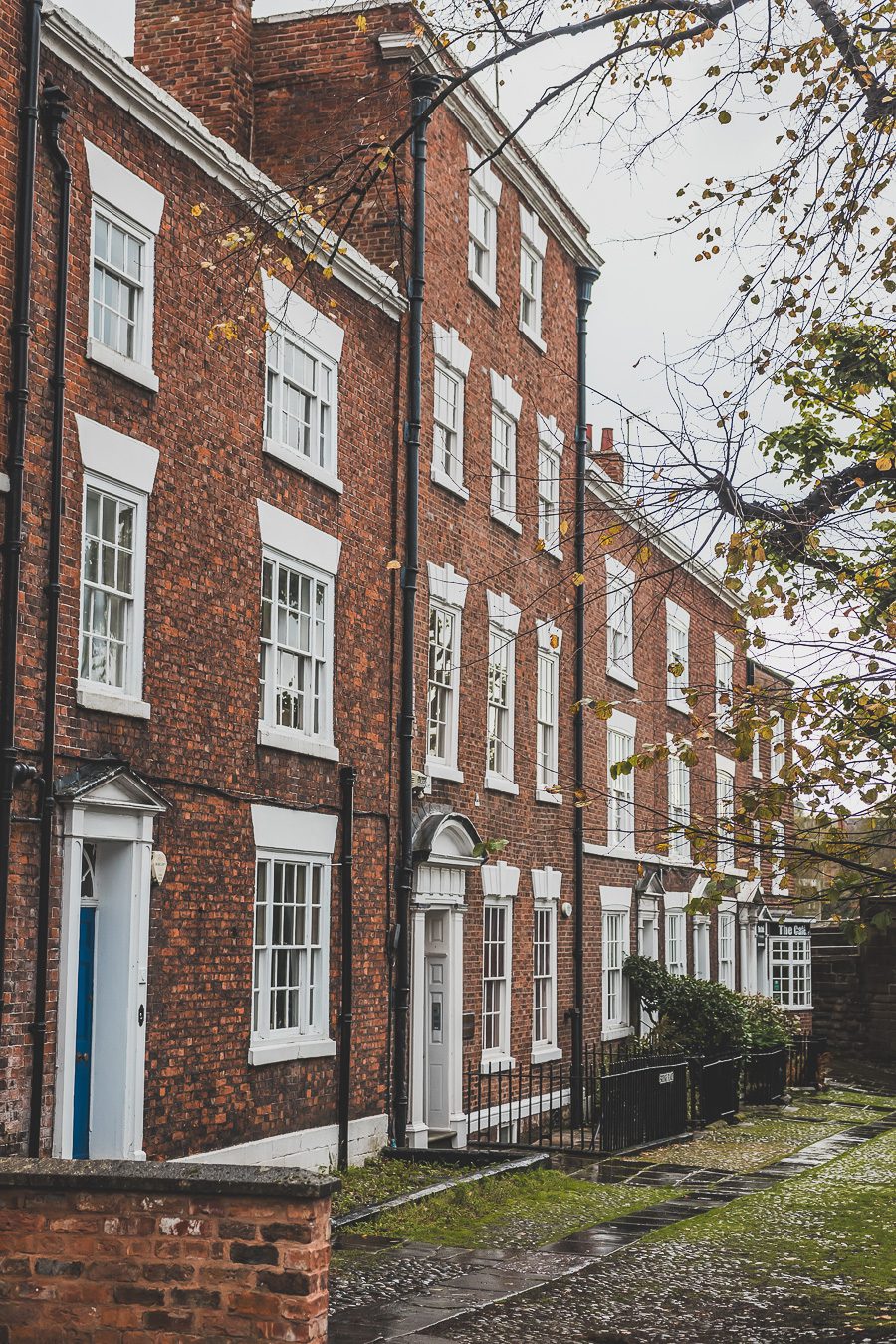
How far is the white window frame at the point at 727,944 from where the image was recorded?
112 ft

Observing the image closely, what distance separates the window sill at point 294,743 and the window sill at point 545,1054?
24.0ft

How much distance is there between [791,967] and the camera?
1502 inches

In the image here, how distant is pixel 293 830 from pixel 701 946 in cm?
1895

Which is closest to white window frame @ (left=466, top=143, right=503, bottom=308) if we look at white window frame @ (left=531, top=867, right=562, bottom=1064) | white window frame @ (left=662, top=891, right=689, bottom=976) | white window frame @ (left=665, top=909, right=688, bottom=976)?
white window frame @ (left=531, top=867, right=562, bottom=1064)

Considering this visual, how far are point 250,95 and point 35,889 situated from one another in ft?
37.3

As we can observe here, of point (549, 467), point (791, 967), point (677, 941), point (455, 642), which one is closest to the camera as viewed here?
point (455, 642)

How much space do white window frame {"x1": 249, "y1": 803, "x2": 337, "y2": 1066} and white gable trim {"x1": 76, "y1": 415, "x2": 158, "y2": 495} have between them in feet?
10.9

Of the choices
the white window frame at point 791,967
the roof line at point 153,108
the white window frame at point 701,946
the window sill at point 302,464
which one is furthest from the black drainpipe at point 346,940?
the white window frame at point 791,967

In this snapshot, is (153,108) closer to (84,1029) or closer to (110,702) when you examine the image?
(110,702)

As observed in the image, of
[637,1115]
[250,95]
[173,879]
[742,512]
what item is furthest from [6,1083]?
[250,95]

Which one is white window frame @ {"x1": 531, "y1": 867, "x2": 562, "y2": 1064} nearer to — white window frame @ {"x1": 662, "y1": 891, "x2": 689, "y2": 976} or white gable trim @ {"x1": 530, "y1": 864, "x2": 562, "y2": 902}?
white gable trim @ {"x1": 530, "y1": 864, "x2": 562, "y2": 902}

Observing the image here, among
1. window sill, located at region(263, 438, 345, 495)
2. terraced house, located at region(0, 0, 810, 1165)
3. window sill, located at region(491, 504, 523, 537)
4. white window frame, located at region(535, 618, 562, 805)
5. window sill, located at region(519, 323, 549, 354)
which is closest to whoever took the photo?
terraced house, located at region(0, 0, 810, 1165)

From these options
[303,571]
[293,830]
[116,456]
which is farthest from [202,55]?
[293,830]

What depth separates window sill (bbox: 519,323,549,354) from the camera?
22812mm
